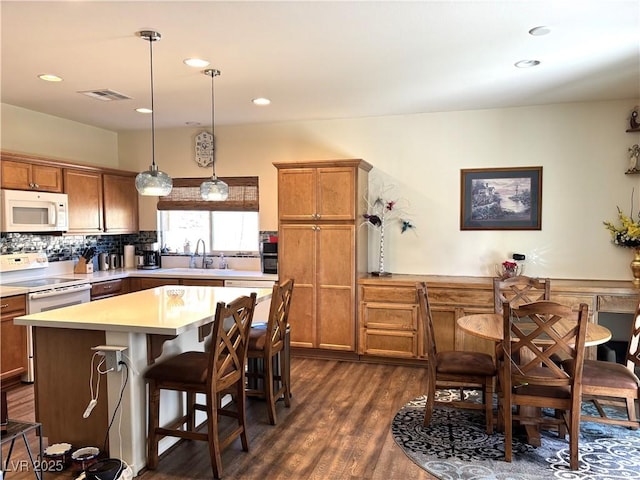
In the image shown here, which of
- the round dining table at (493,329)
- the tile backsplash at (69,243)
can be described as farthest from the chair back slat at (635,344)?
the tile backsplash at (69,243)

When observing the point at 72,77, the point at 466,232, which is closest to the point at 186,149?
the point at 72,77

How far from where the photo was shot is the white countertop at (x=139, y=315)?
8.39 ft

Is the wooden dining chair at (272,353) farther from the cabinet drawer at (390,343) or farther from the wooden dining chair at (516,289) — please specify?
the wooden dining chair at (516,289)

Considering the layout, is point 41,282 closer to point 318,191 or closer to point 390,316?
point 318,191

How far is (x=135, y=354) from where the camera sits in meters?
2.66

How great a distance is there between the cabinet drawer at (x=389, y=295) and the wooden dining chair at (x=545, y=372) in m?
1.78

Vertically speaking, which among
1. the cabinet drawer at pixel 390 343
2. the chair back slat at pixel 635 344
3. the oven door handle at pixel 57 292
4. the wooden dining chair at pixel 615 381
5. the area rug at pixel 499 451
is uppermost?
the oven door handle at pixel 57 292

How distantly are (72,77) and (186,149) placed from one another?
2.16 m

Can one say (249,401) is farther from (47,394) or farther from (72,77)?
(72,77)

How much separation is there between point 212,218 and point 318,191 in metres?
1.76

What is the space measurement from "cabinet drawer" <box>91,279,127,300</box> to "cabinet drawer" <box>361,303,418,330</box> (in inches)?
108

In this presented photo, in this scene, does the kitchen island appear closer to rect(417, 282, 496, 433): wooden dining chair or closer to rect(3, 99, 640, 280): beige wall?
rect(417, 282, 496, 433): wooden dining chair

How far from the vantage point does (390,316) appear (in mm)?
4688

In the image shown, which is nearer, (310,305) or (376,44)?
(376,44)
